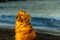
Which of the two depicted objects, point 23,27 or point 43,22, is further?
point 43,22

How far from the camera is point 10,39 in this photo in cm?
271

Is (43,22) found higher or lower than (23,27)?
lower

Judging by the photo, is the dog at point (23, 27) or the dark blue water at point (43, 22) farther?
the dark blue water at point (43, 22)

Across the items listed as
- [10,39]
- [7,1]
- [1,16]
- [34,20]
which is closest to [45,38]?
[10,39]

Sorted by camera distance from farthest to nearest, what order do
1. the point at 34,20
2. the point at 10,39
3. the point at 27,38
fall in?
the point at 34,20 < the point at 10,39 < the point at 27,38

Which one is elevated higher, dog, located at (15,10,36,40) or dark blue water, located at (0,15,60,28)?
dog, located at (15,10,36,40)

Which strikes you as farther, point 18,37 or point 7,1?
point 7,1

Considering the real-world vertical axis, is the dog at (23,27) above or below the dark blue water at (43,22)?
above

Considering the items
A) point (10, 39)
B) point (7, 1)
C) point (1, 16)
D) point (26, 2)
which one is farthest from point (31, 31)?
point (7, 1)

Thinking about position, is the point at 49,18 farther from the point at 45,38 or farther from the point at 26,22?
the point at 26,22

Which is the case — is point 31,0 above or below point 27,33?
below

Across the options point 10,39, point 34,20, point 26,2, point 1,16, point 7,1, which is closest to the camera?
point 10,39

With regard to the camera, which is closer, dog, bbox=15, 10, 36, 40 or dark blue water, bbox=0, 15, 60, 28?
dog, bbox=15, 10, 36, 40

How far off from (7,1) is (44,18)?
3.66 m
